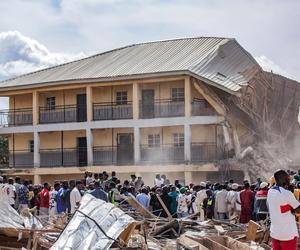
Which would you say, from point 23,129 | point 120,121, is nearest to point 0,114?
point 23,129

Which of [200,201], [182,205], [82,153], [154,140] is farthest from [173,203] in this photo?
[82,153]

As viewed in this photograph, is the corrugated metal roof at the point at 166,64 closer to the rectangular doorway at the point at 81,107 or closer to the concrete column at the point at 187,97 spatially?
the concrete column at the point at 187,97

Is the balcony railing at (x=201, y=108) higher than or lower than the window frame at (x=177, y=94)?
lower

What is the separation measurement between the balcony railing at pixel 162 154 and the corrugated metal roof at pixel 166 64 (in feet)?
13.1

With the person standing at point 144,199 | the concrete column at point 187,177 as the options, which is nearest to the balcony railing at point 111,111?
the concrete column at point 187,177

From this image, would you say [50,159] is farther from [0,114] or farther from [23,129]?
[0,114]

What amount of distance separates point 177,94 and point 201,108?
7.12ft

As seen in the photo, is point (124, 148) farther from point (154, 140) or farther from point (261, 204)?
point (261, 204)

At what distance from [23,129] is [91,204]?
1157 inches

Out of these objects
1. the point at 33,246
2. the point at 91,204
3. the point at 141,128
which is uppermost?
the point at 141,128

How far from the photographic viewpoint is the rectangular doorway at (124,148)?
121 feet

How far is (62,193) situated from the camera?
766 inches

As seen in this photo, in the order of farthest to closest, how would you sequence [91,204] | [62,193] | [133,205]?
[62,193]
[133,205]
[91,204]

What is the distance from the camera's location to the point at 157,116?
116 ft
